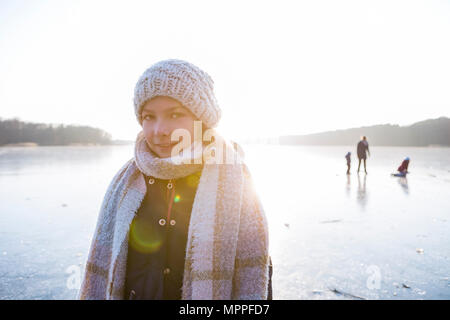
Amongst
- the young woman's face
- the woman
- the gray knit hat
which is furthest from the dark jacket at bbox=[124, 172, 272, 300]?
the gray knit hat

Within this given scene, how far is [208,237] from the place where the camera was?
118cm

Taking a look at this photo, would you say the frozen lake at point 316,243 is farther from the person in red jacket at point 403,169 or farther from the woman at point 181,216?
the person in red jacket at point 403,169

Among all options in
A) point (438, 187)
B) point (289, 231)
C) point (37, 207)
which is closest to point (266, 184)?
point (289, 231)

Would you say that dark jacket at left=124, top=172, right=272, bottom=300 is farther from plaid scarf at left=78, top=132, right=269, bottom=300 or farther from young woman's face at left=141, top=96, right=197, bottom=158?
young woman's face at left=141, top=96, right=197, bottom=158

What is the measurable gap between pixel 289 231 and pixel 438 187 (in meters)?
7.34

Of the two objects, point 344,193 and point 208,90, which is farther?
point 344,193

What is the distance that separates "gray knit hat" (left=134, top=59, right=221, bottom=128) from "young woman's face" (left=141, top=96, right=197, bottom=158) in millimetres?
31

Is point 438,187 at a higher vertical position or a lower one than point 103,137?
lower

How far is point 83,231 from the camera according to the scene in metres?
4.86

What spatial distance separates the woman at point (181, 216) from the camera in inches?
46.6

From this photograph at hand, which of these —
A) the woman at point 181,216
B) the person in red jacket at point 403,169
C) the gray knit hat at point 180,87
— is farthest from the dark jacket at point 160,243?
the person in red jacket at point 403,169

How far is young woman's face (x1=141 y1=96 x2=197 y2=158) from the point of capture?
1.30 metres
